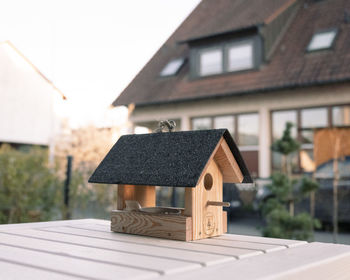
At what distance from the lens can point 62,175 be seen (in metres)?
6.15

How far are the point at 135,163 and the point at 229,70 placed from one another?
9.25m

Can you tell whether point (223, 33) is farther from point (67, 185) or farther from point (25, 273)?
point (25, 273)

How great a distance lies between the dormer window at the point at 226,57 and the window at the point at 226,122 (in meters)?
1.21

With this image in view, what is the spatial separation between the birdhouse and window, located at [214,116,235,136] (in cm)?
880

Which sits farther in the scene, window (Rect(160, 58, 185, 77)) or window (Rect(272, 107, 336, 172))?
window (Rect(160, 58, 185, 77))

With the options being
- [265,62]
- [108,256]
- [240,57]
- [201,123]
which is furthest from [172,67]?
[108,256]

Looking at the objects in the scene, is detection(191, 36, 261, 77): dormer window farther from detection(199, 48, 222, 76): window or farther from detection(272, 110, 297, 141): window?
detection(272, 110, 297, 141): window

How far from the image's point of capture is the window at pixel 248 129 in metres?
10.2

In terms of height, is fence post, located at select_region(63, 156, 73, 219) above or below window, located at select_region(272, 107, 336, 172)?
below

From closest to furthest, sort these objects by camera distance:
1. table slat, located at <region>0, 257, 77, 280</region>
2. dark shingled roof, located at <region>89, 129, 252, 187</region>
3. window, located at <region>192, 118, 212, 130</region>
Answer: table slat, located at <region>0, 257, 77, 280</region>, dark shingled roof, located at <region>89, 129, 252, 187</region>, window, located at <region>192, 118, 212, 130</region>

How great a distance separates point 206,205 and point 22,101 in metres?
15.8

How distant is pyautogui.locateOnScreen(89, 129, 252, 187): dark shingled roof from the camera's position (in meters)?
1.42

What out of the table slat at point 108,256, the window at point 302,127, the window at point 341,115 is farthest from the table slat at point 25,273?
the window at point 341,115

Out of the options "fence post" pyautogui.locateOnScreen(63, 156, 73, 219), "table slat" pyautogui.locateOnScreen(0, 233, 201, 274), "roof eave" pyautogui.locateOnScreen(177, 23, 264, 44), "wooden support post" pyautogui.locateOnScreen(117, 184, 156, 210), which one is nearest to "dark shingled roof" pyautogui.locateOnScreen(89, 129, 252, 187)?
"wooden support post" pyautogui.locateOnScreen(117, 184, 156, 210)
